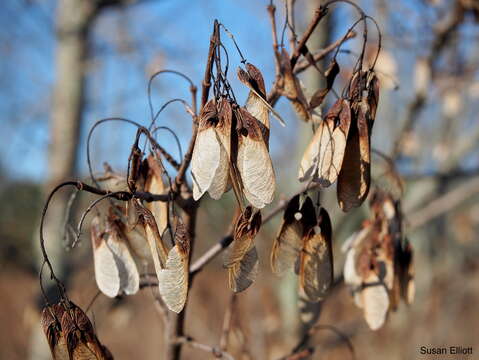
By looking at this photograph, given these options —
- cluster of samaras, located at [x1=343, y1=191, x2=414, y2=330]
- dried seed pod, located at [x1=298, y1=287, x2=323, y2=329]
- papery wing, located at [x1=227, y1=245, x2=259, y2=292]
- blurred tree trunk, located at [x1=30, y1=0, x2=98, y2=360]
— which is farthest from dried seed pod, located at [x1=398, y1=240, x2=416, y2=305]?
blurred tree trunk, located at [x1=30, y1=0, x2=98, y2=360]

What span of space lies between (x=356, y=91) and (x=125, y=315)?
8.29ft

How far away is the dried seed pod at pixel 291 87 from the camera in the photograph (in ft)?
2.91

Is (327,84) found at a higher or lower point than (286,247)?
higher

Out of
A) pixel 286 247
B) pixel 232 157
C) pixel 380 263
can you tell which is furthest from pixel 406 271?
pixel 232 157

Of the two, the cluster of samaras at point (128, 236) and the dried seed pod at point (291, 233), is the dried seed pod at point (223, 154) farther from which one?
the dried seed pod at point (291, 233)

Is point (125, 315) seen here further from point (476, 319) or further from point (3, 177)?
point (3, 177)

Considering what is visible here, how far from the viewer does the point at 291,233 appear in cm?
85

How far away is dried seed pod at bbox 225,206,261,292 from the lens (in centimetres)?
71

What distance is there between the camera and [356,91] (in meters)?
0.81

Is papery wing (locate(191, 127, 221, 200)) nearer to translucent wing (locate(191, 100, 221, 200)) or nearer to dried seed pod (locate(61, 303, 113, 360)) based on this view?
translucent wing (locate(191, 100, 221, 200))

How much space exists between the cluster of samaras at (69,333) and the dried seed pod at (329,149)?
16.5 inches

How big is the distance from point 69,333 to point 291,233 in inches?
15.5

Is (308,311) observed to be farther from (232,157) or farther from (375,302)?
(232,157)

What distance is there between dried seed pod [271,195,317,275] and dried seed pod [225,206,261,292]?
0.12 meters
